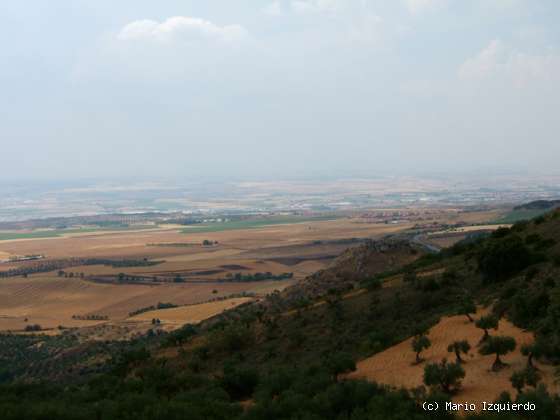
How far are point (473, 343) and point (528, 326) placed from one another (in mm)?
1462

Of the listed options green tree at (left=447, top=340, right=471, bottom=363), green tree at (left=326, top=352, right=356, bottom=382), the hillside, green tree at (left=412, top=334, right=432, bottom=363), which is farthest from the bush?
green tree at (left=326, top=352, right=356, bottom=382)

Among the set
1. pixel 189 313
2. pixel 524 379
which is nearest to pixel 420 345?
pixel 524 379

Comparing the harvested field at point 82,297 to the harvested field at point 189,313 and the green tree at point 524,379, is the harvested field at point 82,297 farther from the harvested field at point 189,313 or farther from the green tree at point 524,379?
the green tree at point 524,379

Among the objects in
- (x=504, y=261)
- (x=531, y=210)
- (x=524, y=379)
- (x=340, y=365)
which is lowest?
(x=340, y=365)

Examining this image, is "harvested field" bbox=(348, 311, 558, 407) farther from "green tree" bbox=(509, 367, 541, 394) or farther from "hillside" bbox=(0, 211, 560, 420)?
"green tree" bbox=(509, 367, 541, 394)

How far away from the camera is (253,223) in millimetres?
127812

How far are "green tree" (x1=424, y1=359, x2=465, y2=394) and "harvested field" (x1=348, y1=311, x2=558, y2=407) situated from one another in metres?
0.23

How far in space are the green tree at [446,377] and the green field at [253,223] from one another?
344ft

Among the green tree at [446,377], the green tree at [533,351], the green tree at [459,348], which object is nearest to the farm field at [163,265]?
the green tree at [459,348]

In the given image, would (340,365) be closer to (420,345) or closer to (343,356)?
(343,356)

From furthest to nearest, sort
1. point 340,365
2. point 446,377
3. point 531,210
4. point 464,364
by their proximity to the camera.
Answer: point 531,210 < point 340,365 < point 464,364 < point 446,377

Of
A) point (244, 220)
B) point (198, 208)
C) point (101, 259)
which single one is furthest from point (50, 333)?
point (198, 208)

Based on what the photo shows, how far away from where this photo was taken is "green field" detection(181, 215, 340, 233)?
393ft

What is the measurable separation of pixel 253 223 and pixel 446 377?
115777 mm
